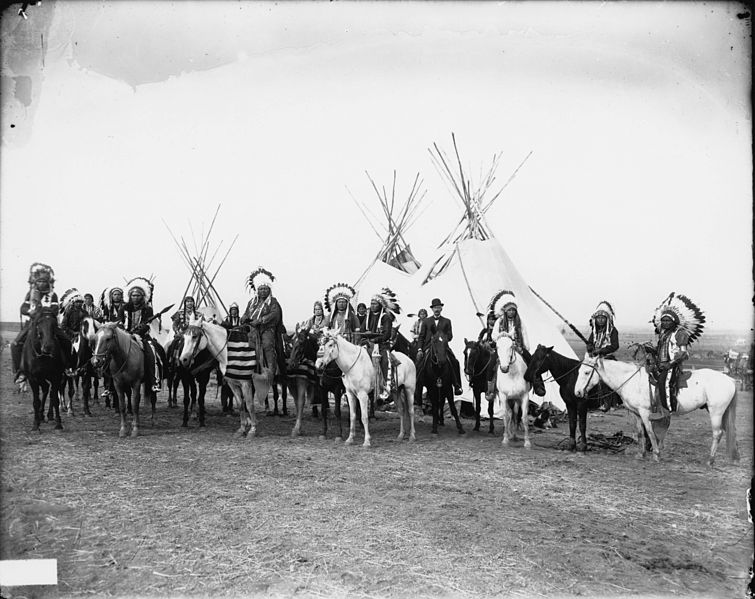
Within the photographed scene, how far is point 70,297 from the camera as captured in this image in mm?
10359

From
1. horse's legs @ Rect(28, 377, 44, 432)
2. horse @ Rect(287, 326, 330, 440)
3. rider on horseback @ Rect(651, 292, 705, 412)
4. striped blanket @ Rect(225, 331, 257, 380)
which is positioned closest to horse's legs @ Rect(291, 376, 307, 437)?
horse @ Rect(287, 326, 330, 440)

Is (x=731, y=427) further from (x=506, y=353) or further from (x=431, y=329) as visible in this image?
(x=431, y=329)

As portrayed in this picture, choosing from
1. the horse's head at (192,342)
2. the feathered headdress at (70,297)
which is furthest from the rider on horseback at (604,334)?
the feathered headdress at (70,297)

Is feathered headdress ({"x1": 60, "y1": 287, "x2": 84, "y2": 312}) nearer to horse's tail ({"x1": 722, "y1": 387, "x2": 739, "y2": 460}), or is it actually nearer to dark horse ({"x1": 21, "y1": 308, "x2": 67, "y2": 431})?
dark horse ({"x1": 21, "y1": 308, "x2": 67, "y2": 431})

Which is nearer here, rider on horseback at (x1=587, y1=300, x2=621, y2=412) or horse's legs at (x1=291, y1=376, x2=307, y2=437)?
rider on horseback at (x1=587, y1=300, x2=621, y2=412)

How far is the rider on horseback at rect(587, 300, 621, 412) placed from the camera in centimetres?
811

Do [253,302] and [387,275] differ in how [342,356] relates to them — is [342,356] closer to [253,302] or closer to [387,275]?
[253,302]

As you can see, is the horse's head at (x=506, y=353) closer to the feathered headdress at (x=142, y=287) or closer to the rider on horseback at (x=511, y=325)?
the rider on horseback at (x=511, y=325)

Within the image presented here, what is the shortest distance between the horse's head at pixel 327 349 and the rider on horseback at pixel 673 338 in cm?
447

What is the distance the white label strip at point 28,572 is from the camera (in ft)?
13.5

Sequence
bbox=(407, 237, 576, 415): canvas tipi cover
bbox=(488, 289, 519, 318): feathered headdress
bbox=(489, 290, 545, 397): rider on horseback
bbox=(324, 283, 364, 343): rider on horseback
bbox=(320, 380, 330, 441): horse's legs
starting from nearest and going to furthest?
bbox=(489, 290, 545, 397): rider on horseback < bbox=(488, 289, 519, 318): feathered headdress < bbox=(320, 380, 330, 441): horse's legs < bbox=(324, 283, 364, 343): rider on horseback < bbox=(407, 237, 576, 415): canvas tipi cover

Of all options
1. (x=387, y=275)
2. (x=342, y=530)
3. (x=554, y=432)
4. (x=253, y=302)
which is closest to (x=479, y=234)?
(x=387, y=275)

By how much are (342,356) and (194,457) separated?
246cm

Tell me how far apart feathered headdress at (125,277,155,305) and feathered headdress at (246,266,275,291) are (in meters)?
1.75
